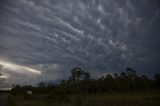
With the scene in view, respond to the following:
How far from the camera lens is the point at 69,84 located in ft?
209

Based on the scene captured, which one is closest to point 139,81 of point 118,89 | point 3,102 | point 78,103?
point 118,89

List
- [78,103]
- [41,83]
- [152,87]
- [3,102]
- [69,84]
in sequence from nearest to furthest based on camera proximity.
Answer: [3,102], [78,103], [69,84], [152,87], [41,83]

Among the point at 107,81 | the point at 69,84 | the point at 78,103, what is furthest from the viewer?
the point at 107,81

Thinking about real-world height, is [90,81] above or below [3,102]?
above

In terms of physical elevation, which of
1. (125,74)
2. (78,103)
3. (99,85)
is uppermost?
(125,74)

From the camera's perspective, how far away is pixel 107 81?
69.0 meters

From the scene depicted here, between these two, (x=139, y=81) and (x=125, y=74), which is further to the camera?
(x=125, y=74)

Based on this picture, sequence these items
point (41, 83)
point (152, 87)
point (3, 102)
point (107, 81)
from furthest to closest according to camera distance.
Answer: point (41, 83) → point (152, 87) → point (107, 81) → point (3, 102)

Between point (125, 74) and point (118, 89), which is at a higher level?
point (125, 74)

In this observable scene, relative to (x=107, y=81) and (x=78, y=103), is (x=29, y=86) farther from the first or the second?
(x=78, y=103)

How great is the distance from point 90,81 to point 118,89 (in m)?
12.0

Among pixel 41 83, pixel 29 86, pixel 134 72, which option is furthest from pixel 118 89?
pixel 29 86

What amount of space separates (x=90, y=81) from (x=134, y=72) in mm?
19837

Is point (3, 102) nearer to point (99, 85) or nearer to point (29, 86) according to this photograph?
point (99, 85)
